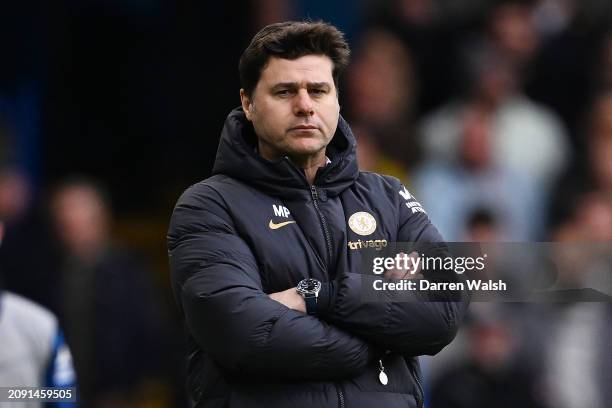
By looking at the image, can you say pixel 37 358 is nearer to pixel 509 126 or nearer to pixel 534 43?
pixel 509 126

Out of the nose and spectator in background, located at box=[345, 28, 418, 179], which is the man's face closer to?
the nose

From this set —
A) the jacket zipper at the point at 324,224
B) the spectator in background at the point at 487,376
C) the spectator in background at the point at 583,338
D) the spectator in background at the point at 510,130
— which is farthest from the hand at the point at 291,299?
the spectator in background at the point at 510,130

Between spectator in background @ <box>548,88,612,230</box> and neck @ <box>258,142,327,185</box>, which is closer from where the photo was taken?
neck @ <box>258,142,327,185</box>

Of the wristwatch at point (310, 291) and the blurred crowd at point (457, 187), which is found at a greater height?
the blurred crowd at point (457, 187)

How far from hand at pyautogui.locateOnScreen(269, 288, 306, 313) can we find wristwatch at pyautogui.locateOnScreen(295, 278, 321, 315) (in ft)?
0.04

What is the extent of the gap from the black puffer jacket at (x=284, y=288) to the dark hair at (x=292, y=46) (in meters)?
0.17

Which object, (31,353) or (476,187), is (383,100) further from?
(31,353)

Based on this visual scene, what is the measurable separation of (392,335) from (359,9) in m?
5.85

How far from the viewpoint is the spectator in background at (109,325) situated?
8211mm

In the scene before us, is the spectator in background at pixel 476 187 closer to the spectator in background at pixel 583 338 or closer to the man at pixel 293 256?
the spectator in background at pixel 583 338

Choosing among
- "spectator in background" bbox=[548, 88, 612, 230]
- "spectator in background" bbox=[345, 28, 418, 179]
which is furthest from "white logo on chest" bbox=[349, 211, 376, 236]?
"spectator in background" bbox=[548, 88, 612, 230]

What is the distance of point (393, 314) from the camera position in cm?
394

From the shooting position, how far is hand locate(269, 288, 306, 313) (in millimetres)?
3930

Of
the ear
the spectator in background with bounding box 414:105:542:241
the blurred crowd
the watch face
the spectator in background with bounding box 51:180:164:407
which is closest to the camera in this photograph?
the watch face
